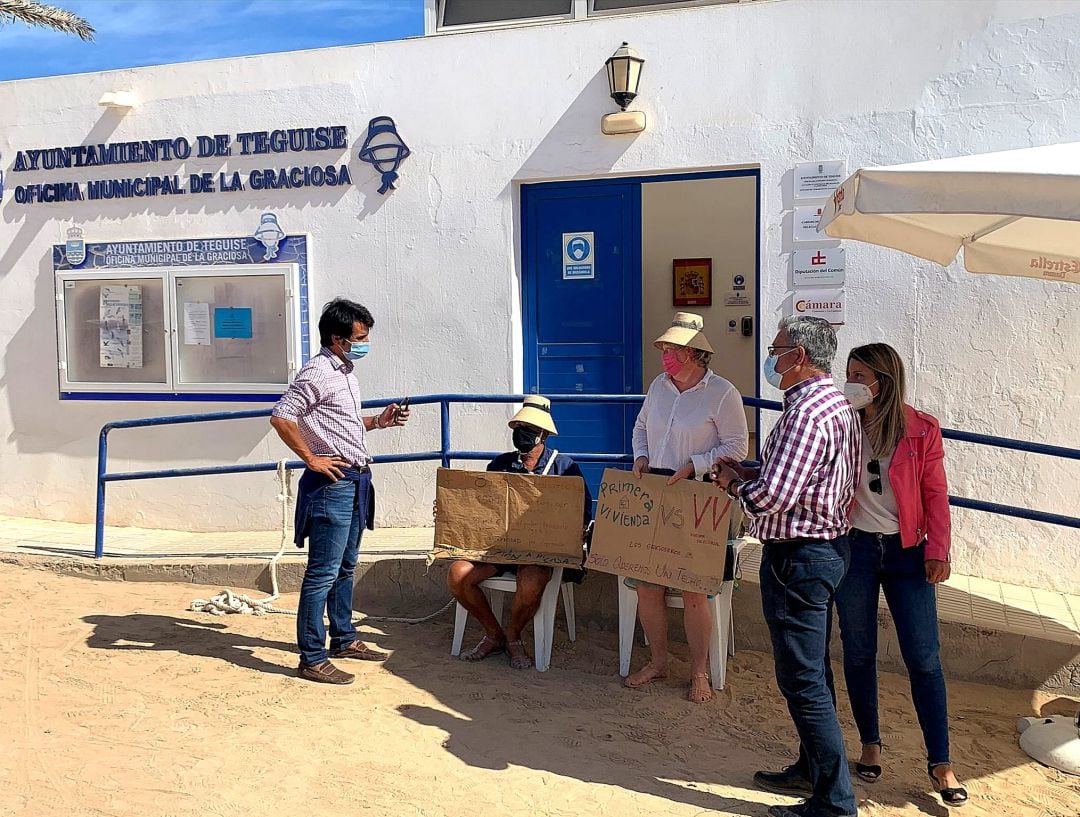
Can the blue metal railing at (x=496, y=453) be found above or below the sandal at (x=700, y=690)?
above

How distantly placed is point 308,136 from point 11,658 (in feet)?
13.4

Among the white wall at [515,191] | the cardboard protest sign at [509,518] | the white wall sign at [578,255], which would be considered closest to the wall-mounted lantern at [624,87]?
the white wall at [515,191]

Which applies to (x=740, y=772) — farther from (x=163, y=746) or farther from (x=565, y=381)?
(x=565, y=381)

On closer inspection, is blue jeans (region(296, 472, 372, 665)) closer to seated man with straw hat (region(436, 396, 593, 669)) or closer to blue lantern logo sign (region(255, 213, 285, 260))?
seated man with straw hat (region(436, 396, 593, 669))

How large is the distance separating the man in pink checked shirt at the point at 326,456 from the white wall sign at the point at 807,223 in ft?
9.44

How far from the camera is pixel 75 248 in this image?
26.7 feet

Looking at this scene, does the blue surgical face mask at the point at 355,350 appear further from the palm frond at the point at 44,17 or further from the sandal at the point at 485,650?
the palm frond at the point at 44,17

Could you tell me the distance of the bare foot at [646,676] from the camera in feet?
16.6

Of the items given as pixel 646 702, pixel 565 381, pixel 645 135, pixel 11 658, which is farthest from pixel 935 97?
pixel 11 658

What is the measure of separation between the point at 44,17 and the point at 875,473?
31.9 feet

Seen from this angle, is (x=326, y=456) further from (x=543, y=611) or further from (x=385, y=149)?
(x=385, y=149)

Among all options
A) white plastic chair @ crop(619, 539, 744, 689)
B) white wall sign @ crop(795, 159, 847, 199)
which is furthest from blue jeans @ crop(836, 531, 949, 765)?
white wall sign @ crop(795, 159, 847, 199)

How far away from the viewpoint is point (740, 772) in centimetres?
419

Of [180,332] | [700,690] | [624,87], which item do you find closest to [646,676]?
[700,690]
